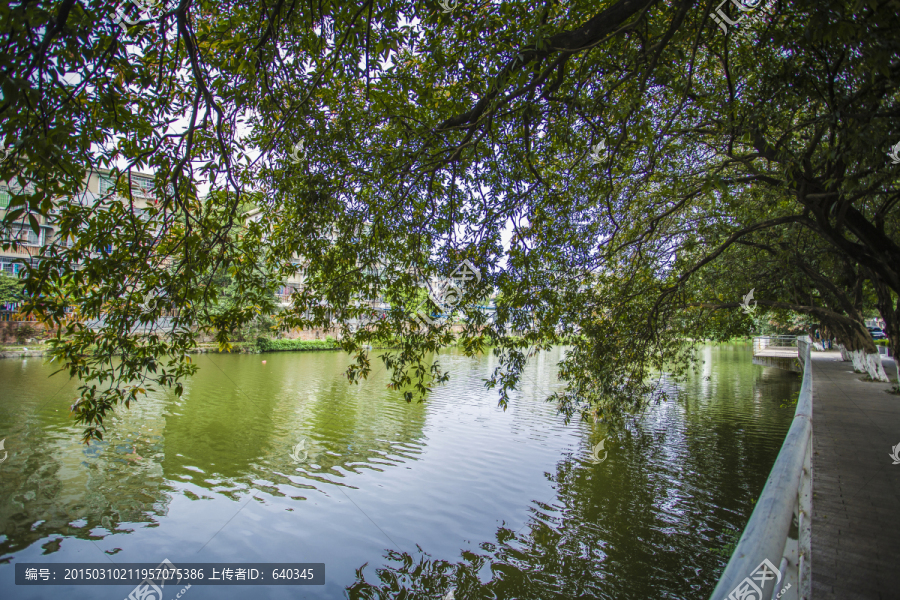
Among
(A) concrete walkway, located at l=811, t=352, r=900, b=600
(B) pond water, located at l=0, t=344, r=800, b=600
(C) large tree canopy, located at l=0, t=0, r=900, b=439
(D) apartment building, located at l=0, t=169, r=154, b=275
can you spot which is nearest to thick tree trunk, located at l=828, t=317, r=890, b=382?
(B) pond water, located at l=0, t=344, r=800, b=600

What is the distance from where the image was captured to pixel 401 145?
4836mm

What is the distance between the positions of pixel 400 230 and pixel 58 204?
3.28 metres

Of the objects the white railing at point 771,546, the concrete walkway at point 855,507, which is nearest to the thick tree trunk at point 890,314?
the concrete walkway at point 855,507

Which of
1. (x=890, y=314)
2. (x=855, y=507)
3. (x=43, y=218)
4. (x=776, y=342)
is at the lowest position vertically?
(x=855, y=507)

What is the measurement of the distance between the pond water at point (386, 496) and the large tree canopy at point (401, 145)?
240 centimetres

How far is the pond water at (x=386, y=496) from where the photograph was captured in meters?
6.11

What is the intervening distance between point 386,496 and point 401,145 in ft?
19.8

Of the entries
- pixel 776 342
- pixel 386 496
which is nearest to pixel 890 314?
pixel 386 496

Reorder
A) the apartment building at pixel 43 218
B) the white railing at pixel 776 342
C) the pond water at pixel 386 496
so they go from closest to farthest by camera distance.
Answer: the apartment building at pixel 43 218, the pond water at pixel 386 496, the white railing at pixel 776 342

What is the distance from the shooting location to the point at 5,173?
109 inches

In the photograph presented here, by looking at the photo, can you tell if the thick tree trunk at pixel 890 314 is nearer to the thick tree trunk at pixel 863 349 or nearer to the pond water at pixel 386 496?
the thick tree trunk at pixel 863 349

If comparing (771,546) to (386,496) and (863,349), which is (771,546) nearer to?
(386,496)

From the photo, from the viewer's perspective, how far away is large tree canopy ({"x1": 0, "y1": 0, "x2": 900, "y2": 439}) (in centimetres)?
378

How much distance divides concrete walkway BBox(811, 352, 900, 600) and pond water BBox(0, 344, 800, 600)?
1.75 m
